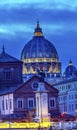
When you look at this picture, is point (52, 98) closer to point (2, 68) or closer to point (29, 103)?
point (29, 103)

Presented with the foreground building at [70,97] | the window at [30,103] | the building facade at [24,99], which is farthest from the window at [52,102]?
the foreground building at [70,97]

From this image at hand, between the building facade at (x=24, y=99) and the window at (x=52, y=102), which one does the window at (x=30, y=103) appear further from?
the window at (x=52, y=102)

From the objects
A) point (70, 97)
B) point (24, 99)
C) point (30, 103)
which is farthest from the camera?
point (70, 97)

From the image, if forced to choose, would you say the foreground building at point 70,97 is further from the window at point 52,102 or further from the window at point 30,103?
the window at point 30,103

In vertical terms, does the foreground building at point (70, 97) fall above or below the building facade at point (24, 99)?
above

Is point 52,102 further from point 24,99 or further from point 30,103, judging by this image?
point 24,99

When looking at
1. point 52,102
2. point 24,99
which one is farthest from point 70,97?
point 24,99

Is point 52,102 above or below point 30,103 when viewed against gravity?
above

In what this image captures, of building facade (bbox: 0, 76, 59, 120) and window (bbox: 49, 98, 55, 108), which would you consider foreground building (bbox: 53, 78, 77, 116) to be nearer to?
window (bbox: 49, 98, 55, 108)

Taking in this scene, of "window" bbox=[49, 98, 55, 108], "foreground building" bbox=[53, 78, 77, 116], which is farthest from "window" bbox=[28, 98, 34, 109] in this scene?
"foreground building" bbox=[53, 78, 77, 116]

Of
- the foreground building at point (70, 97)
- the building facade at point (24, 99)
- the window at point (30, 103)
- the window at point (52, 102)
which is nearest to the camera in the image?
the building facade at point (24, 99)

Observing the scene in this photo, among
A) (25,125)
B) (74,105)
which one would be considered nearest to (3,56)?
(25,125)

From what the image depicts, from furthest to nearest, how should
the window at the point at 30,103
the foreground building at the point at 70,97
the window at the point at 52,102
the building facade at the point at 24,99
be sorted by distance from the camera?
the foreground building at the point at 70,97 < the window at the point at 52,102 < the window at the point at 30,103 < the building facade at the point at 24,99

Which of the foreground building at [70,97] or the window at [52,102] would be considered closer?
the window at [52,102]
